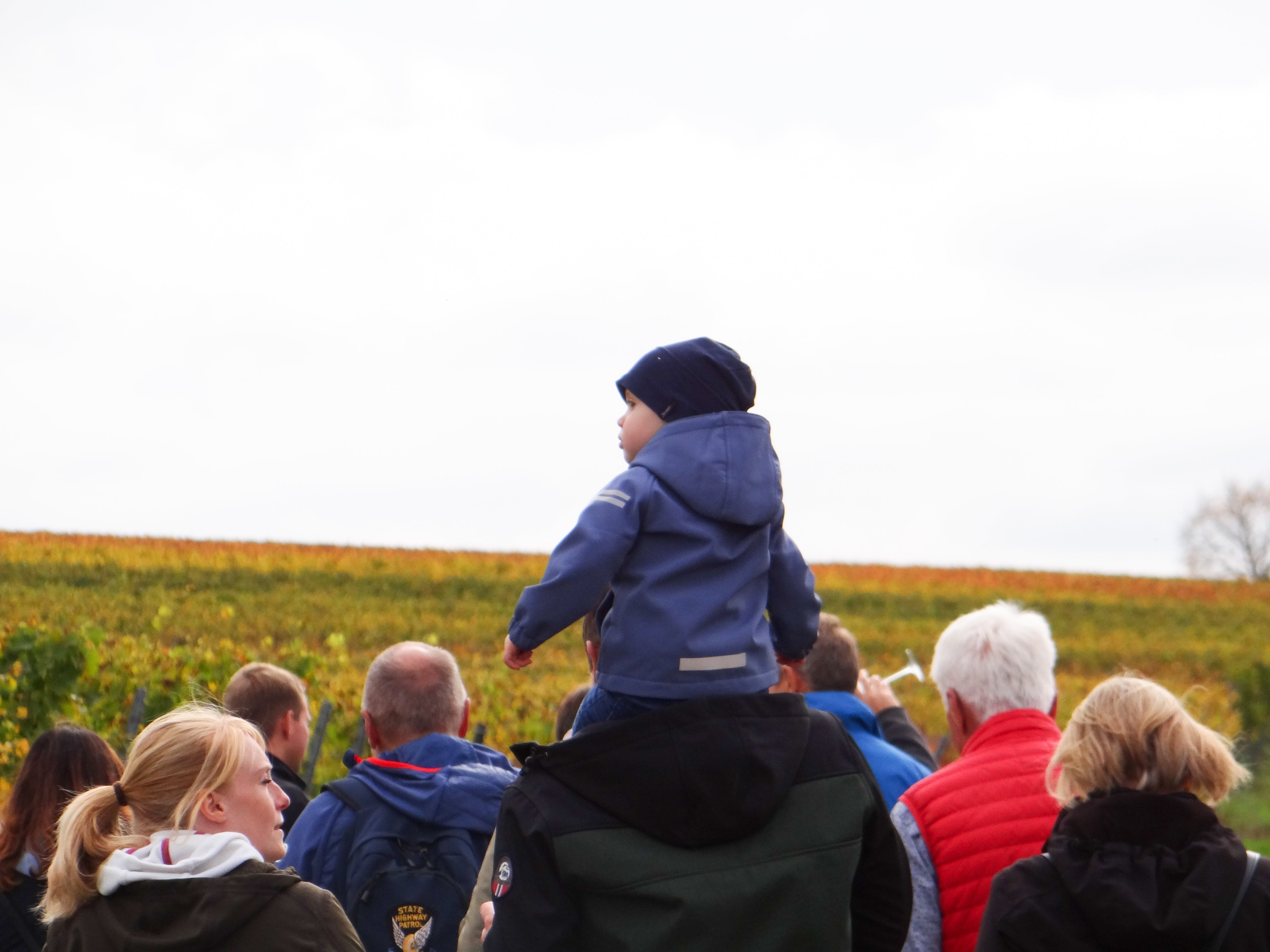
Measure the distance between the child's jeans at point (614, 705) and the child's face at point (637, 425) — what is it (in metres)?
0.47

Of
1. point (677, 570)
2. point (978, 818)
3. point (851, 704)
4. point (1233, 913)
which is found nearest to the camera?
point (677, 570)

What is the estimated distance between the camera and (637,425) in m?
2.60

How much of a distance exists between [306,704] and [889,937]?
2789 millimetres

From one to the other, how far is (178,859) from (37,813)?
1320 millimetres

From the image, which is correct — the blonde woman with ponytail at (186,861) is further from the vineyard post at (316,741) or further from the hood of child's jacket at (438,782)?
the vineyard post at (316,741)

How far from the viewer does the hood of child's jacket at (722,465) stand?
2.38m

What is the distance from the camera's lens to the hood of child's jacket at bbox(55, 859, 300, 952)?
241 centimetres

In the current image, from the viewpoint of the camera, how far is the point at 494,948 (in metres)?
2.23

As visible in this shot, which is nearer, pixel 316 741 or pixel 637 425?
pixel 637 425

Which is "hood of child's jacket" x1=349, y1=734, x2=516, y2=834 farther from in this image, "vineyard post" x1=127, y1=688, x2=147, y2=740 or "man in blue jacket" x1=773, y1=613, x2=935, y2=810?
"vineyard post" x1=127, y1=688, x2=147, y2=740

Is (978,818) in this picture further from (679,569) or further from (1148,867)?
(679,569)

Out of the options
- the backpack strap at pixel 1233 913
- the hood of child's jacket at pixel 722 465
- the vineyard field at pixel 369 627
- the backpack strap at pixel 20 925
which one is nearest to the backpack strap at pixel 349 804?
the vineyard field at pixel 369 627

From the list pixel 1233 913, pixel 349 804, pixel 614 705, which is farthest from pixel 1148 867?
pixel 349 804

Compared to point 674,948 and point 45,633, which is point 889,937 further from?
point 45,633
